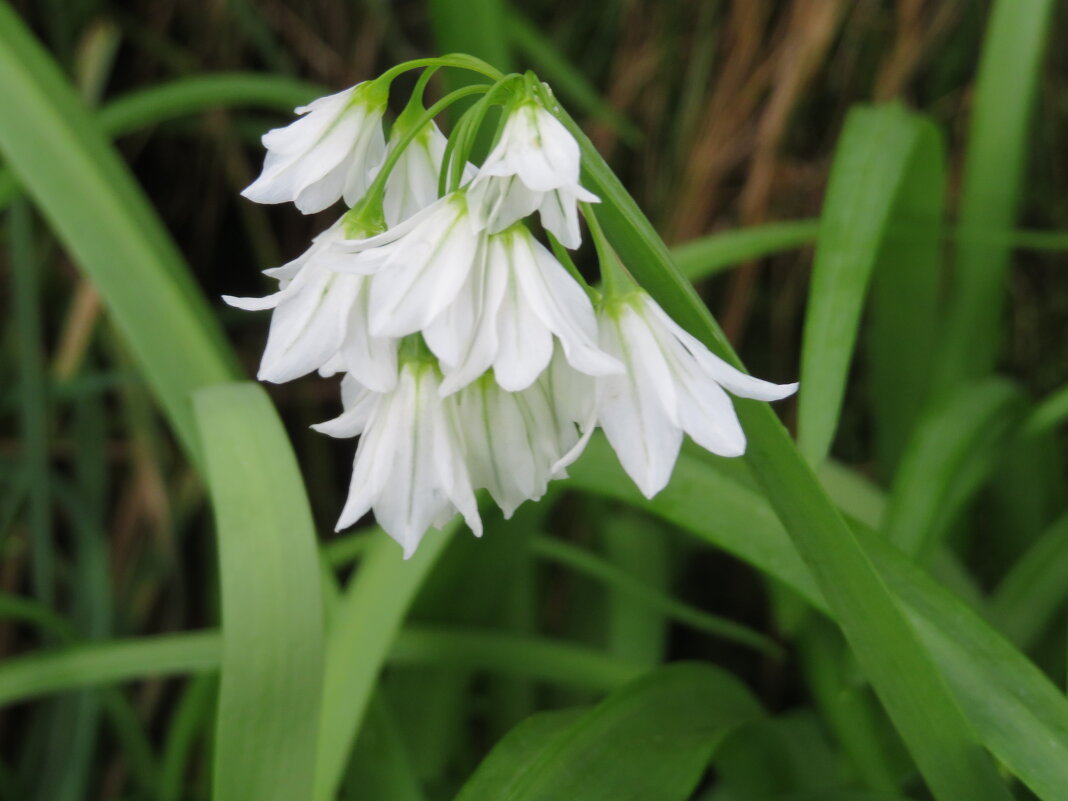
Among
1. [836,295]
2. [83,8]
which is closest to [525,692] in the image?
[836,295]

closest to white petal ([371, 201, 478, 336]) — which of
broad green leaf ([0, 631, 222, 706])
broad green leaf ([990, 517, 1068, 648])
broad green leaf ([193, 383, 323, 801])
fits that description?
broad green leaf ([193, 383, 323, 801])

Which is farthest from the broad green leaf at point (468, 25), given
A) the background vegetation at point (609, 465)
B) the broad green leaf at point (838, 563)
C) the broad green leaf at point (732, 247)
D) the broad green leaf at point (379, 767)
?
the broad green leaf at point (379, 767)

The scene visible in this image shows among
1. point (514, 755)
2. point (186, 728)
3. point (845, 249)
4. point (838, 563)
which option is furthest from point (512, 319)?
point (186, 728)

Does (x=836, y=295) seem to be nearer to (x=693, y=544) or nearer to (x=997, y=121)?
(x=997, y=121)

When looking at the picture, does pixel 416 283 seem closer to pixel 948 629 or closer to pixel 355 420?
pixel 355 420

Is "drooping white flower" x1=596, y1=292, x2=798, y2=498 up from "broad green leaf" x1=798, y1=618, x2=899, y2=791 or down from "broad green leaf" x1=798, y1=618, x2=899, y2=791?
up

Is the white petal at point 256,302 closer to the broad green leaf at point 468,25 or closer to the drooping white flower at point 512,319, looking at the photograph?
the drooping white flower at point 512,319

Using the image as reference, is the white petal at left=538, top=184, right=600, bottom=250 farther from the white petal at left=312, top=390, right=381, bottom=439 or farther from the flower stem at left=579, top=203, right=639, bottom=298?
the white petal at left=312, top=390, right=381, bottom=439

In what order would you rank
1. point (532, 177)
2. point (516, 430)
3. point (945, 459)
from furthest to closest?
point (945, 459) → point (516, 430) → point (532, 177)
